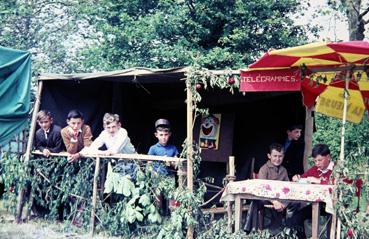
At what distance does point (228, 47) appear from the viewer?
14.3m

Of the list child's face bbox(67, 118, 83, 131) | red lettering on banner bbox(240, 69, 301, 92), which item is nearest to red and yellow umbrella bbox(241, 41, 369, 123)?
red lettering on banner bbox(240, 69, 301, 92)

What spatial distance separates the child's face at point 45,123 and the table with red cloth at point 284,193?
327 centimetres

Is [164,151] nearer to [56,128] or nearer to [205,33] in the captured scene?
[56,128]

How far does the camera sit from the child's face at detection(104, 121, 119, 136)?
27.1 ft

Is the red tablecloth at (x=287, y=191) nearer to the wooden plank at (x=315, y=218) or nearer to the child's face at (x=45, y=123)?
the wooden plank at (x=315, y=218)

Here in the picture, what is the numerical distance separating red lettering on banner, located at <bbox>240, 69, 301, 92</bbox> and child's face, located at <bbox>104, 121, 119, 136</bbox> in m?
2.16

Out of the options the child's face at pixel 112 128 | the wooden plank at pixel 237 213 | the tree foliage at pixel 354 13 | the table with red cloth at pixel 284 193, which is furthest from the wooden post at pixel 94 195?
the tree foliage at pixel 354 13

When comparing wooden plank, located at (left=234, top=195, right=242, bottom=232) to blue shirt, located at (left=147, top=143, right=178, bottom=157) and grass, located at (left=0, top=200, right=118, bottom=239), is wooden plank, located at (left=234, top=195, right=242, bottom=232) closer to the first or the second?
blue shirt, located at (left=147, top=143, right=178, bottom=157)

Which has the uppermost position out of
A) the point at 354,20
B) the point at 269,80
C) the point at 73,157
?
the point at 354,20

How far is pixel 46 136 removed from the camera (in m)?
8.55

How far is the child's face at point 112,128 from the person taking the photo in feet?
27.1

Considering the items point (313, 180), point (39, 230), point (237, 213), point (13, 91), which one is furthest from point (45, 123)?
point (313, 180)

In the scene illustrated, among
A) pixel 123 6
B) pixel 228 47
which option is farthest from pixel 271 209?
pixel 123 6

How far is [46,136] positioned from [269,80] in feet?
11.8
